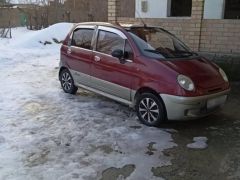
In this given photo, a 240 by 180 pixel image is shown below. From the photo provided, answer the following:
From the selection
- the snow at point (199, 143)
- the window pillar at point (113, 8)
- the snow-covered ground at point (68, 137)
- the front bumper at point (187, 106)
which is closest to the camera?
the snow-covered ground at point (68, 137)

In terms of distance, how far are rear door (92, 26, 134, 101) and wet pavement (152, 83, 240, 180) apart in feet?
3.49

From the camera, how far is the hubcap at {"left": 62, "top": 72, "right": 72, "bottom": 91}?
815 centimetres

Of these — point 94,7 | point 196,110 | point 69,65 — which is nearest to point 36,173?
point 196,110

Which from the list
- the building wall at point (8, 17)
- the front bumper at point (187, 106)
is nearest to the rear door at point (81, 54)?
the front bumper at point (187, 106)

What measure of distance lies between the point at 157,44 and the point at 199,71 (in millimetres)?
1012

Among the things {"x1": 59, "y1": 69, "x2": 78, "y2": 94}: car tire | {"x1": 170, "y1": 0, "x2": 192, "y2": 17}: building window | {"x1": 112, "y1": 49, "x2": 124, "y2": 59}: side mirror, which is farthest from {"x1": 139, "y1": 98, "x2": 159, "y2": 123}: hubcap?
{"x1": 170, "y1": 0, "x2": 192, "y2": 17}: building window

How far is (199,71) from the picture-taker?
19.9ft

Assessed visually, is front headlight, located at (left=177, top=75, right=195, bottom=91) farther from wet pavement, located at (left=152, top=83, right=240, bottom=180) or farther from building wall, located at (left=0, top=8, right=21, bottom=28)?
building wall, located at (left=0, top=8, right=21, bottom=28)

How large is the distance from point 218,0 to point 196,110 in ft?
21.6

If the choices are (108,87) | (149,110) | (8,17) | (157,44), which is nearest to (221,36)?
(157,44)

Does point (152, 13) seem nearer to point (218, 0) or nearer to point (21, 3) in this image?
point (218, 0)

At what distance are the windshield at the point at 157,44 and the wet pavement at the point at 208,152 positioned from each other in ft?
3.92

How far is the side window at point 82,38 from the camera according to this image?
24.4 feet

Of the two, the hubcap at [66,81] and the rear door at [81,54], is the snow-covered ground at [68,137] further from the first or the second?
the rear door at [81,54]
